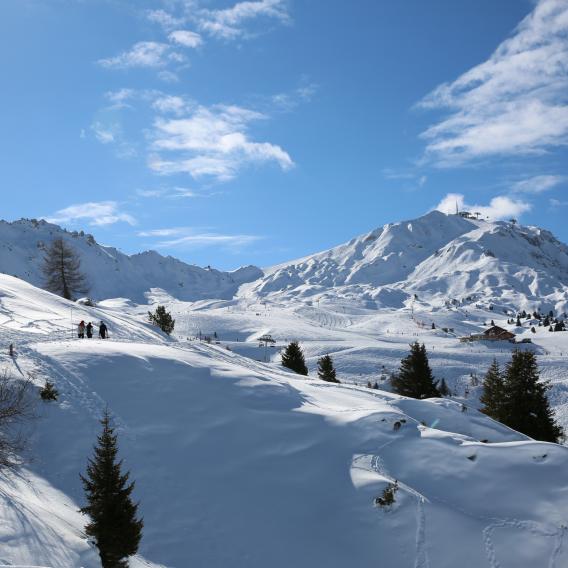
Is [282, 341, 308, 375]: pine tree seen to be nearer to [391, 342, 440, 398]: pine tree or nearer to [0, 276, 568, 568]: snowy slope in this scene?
[391, 342, 440, 398]: pine tree

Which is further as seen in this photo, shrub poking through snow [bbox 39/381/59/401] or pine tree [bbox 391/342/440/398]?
pine tree [bbox 391/342/440/398]

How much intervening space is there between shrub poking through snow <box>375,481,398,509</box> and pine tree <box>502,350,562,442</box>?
18031 mm

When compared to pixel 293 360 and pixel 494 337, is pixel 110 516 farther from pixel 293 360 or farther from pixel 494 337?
pixel 494 337

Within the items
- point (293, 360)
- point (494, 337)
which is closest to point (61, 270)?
point (293, 360)

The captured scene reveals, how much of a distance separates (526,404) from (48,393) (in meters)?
28.0

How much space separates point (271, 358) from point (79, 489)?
66.9m

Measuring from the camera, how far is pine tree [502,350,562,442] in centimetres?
3503

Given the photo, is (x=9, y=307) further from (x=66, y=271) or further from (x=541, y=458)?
(x=541, y=458)

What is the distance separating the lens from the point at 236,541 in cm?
1830

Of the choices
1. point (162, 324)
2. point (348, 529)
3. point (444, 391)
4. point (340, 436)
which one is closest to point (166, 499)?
point (348, 529)

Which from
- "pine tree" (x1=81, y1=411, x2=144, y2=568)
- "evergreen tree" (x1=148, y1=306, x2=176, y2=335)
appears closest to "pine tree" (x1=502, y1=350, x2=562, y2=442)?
"pine tree" (x1=81, y1=411, x2=144, y2=568)

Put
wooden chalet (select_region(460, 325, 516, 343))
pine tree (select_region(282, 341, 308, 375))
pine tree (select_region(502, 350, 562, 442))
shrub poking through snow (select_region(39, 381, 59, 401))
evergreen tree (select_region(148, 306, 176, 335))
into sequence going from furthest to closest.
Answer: wooden chalet (select_region(460, 325, 516, 343)) → evergreen tree (select_region(148, 306, 176, 335)) → pine tree (select_region(282, 341, 308, 375)) → pine tree (select_region(502, 350, 562, 442)) → shrub poking through snow (select_region(39, 381, 59, 401))

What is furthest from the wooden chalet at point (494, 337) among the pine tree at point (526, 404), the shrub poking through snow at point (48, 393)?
the shrub poking through snow at point (48, 393)

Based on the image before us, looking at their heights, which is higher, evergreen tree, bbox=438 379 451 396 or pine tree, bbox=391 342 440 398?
pine tree, bbox=391 342 440 398
